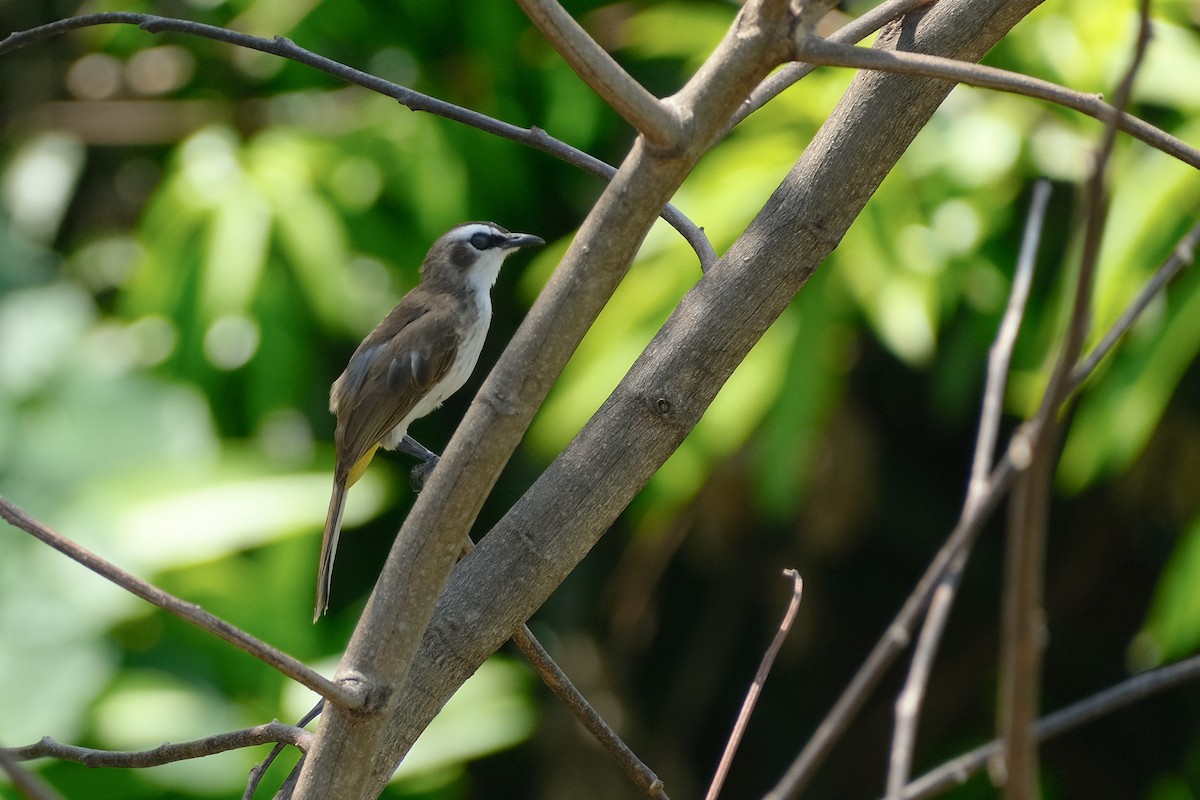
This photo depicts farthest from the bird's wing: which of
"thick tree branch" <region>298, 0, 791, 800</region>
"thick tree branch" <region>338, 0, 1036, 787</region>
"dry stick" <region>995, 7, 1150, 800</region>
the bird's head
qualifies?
"dry stick" <region>995, 7, 1150, 800</region>

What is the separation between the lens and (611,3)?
9.58ft

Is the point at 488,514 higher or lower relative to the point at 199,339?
lower

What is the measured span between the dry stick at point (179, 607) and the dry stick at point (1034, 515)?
375 mm

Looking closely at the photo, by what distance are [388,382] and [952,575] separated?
4.42 feet

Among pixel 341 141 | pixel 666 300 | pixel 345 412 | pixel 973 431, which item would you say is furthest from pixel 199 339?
pixel 973 431

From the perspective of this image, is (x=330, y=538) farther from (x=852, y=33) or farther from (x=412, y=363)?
(x=852, y=33)

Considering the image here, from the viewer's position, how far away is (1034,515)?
421mm

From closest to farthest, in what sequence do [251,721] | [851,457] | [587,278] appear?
[587,278], [851,457], [251,721]

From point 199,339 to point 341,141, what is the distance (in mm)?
577

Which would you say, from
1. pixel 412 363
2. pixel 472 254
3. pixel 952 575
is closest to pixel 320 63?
pixel 952 575

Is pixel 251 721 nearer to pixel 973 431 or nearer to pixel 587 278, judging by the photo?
pixel 973 431

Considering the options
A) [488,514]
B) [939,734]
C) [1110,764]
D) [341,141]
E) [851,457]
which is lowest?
[1110,764]

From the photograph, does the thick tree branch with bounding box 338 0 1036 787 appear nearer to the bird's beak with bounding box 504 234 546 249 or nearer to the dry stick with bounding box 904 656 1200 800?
the dry stick with bounding box 904 656 1200 800

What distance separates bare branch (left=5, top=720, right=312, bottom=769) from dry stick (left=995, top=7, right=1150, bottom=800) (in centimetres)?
48
